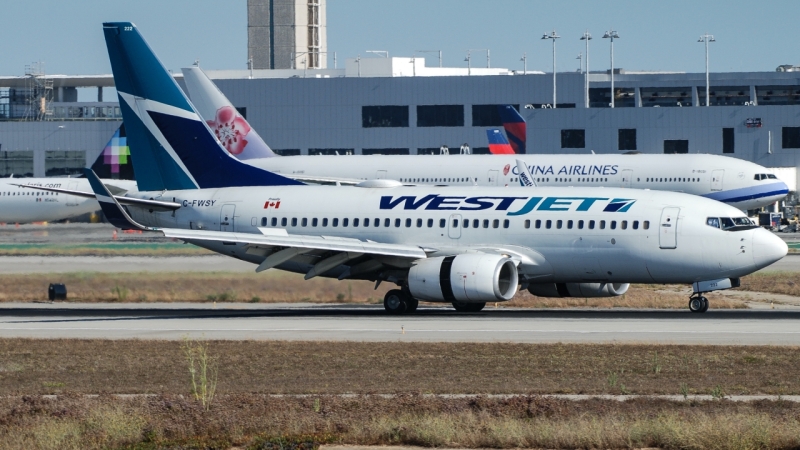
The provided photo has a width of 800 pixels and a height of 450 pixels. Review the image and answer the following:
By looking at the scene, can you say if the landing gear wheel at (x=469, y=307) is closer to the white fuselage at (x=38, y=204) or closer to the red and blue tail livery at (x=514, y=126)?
the white fuselage at (x=38, y=204)

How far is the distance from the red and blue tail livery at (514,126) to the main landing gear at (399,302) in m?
60.5

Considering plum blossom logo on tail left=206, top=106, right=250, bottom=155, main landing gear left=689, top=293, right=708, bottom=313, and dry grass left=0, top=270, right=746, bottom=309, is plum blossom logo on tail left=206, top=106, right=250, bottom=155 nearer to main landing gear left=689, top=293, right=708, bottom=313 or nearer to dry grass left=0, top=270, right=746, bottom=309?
dry grass left=0, top=270, right=746, bottom=309

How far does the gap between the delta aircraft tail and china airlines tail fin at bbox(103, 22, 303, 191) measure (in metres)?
56.7

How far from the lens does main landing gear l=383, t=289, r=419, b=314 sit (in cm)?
4053

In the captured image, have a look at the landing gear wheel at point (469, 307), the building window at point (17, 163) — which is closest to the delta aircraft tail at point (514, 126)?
the building window at point (17, 163)

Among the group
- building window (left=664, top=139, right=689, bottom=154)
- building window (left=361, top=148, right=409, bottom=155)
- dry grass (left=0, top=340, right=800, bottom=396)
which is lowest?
dry grass (left=0, top=340, right=800, bottom=396)

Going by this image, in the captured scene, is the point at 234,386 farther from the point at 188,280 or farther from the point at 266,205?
the point at 188,280

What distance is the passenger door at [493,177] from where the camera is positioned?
224ft

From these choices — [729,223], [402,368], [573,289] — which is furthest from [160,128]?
[402,368]

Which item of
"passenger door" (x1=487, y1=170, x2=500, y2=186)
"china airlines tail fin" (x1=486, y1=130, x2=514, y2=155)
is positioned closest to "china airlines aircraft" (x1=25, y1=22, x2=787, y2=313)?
"passenger door" (x1=487, y1=170, x2=500, y2=186)

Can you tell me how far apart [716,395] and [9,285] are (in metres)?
34.8

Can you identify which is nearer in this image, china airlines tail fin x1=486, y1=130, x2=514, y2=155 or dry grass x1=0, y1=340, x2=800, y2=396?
dry grass x1=0, y1=340, x2=800, y2=396

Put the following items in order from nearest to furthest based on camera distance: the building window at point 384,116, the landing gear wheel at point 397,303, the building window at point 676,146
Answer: the landing gear wheel at point 397,303 < the building window at point 676,146 < the building window at point 384,116

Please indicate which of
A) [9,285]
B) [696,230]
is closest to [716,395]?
[696,230]
